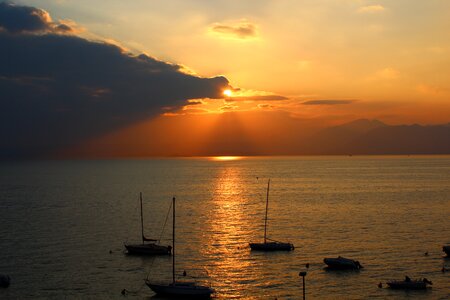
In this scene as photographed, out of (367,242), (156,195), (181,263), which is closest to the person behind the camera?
(181,263)

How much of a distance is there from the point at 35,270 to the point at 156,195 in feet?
409

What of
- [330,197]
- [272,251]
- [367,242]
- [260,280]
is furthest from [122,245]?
[330,197]

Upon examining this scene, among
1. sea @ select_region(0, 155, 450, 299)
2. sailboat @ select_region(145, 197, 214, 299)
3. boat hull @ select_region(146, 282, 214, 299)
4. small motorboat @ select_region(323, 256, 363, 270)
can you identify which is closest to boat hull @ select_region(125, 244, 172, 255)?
sea @ select_region(0, 155, 450, 299)

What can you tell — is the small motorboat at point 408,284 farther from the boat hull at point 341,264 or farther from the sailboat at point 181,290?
the sailboat at point 181,290

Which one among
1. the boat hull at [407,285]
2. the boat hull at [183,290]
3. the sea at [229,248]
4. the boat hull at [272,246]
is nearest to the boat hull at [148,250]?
the sea at [229,248]

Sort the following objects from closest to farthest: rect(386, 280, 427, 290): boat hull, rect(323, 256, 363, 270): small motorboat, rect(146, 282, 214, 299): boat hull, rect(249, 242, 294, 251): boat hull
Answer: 1. rect(146, 282, 214, 299): boat hull
2. rect(386, 280, 427, 290): boat hull
3. rect(323, 256, 363, 270): small motorboat
4. rect(249, 242, 294, 251): boat hull

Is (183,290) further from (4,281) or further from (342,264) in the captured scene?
(342,264)

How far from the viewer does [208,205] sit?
160625 millimetres

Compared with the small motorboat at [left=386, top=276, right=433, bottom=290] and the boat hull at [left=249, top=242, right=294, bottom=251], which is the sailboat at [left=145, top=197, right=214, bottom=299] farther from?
the boat hull at [left=249, top=242, right=294, bottom=251]

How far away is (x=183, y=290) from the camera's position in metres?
61.0

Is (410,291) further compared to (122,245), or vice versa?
(122,245)

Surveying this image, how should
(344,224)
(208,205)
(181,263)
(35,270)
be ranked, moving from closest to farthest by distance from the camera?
1. (35,270)
2. (181,263)
3. (344,224)
4. (208,205)

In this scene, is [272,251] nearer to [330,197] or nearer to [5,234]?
[5,234]

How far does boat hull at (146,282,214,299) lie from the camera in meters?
60.4
